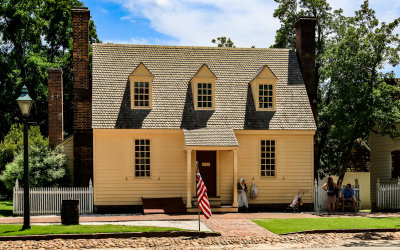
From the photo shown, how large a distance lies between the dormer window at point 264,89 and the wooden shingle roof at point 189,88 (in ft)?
1.03

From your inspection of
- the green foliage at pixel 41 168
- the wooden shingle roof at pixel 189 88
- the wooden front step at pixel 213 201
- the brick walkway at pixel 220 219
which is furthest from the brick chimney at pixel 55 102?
the wooden front step at pixel 213 201

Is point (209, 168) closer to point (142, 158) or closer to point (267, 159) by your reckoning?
point (267, 159)

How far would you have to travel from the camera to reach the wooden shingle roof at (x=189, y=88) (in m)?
26.1

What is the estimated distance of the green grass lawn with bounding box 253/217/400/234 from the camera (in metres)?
19.1

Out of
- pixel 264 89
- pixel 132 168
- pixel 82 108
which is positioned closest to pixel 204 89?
pixel 264 89

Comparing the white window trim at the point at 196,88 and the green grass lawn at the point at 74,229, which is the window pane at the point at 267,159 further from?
the green grass lawn at the point at 74,229

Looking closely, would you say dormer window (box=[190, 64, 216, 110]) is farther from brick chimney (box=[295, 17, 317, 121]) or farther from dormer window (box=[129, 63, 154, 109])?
brick chimney (box=[295, 17, 317, 121])

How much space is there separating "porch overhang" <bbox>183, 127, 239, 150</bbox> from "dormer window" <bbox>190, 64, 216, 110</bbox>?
1.59m

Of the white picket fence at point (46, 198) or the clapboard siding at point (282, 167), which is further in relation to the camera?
the clapboard siding at point (282, 167)

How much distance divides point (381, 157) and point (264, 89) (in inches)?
384

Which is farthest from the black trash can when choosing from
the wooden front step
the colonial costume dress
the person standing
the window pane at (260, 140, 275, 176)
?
the person standing

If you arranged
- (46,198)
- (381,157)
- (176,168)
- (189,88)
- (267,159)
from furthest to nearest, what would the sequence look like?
1. (381,157)
2. (189,88)
3. (267,159)
4. (176,168)
5. (46,198)

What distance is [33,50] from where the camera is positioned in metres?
44.6

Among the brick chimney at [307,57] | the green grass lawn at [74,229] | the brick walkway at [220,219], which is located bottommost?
the brick walkway at [220,219]
